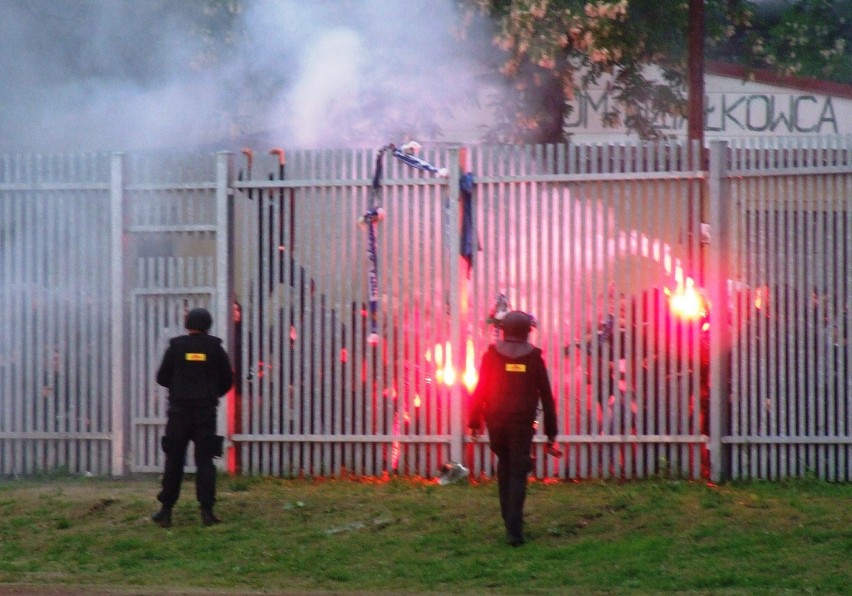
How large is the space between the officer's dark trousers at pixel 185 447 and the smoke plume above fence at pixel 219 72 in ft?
20.7

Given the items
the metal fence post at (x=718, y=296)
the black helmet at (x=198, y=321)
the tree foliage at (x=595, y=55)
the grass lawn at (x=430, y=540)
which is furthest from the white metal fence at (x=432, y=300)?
the tree foliage at (x=595, y=55)

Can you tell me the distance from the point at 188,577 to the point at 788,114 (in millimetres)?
15477

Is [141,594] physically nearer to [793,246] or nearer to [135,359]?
[135,359]

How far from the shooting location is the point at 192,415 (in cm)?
916

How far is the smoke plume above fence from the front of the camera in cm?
1448

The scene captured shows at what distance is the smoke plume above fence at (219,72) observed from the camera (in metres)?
14.5

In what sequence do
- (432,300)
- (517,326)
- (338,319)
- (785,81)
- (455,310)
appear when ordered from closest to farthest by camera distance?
(517,326) → (455,310) → (432,300) → (338,319) → (785,81)

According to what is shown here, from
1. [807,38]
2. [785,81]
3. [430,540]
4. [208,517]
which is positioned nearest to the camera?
[430,540]

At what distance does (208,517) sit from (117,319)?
253cm

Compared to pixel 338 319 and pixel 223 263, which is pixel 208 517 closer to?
pixel 338 319

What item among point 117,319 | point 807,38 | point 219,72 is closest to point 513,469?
point 117,319

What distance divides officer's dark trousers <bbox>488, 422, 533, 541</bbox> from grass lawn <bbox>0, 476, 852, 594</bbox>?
0.20 metres

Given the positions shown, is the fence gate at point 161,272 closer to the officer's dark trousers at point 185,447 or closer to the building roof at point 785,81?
the officer's dark trousers at point 185,447

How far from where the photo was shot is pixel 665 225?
33.0ft
